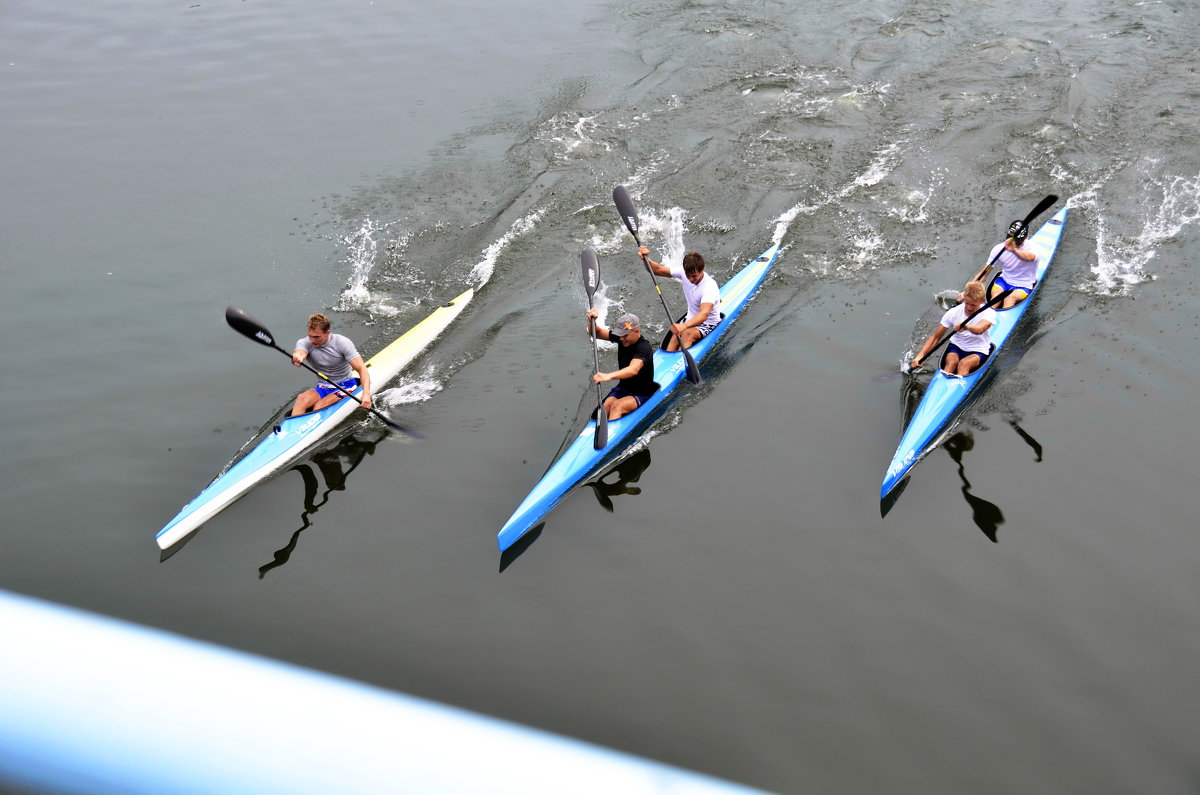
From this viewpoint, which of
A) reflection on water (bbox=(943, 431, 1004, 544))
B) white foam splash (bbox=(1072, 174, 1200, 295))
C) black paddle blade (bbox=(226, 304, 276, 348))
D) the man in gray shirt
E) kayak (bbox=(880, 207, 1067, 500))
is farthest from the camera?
white foam splash (bbox=(1072, 174, 1200, 295))

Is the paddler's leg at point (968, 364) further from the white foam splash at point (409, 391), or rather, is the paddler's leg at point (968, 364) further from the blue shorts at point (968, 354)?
the white foam splash at point (409, 391)

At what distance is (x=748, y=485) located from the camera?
911cm

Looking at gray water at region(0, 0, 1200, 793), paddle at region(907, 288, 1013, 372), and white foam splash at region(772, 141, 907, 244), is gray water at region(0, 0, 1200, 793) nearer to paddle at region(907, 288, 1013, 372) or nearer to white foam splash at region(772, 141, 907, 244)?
white foam splash at region(772, 141, 907, 244)

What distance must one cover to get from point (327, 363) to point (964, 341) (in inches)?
284

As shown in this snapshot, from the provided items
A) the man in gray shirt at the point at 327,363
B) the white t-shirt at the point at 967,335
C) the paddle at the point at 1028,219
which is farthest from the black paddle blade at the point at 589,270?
the paddle at the point at 1028,219

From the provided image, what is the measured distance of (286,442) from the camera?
9.60 metres

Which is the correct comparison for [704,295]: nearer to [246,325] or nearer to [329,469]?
[329,469]

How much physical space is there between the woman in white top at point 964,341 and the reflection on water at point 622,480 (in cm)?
346

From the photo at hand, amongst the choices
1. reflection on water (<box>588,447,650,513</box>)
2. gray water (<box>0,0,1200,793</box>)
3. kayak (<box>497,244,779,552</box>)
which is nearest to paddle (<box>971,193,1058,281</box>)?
gray water (<box>0,0,1200,793</box>)

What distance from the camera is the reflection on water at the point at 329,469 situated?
30.1ft

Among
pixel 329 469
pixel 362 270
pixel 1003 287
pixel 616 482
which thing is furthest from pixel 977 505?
pixel 362 270

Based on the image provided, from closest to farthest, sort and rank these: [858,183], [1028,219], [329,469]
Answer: [329,469] → [1028,219] → [858,183]

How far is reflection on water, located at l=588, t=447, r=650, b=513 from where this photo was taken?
9.26 metres

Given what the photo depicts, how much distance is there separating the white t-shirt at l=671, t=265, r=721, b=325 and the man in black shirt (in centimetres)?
141
